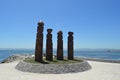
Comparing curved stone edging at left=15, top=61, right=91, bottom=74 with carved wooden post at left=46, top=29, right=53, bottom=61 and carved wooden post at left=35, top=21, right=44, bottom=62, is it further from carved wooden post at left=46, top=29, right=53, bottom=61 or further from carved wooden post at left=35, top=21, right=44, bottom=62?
carved wooden post at left=46, top=29, right=53, bottom=61

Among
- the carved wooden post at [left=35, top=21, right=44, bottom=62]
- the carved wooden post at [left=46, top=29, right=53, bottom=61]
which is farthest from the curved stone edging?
the carved wooden post at [left=46, top=29, right=53, bottom=61]

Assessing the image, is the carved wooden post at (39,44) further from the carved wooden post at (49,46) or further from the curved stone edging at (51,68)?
the curved stone edging at (51,68)

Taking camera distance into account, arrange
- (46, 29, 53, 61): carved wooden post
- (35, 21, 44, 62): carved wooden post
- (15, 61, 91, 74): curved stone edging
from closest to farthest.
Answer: (15, 61, 91, 74): curved stone edging < (35, 21, 44, 62): carved wooden post < (46, 29, 53, 61): carved wooden post

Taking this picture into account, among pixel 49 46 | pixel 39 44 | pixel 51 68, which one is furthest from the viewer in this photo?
pixel 49 46

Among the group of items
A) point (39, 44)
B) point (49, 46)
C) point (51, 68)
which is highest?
point (39, 44)

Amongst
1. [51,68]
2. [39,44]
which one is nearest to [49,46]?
[39,44]

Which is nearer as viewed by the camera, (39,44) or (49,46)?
(39,44)

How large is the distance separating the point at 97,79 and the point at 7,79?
21.0 feet

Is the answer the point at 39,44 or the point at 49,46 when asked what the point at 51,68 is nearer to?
the point at 39,44

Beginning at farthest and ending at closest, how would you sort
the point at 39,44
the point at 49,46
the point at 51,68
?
the point at 49,46 < the point at 39,44 < the point at 51,68

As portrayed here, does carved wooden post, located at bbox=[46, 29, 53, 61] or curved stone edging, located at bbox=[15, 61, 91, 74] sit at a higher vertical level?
carved wooden post, located at bbox=[46, 29, 53, 61]

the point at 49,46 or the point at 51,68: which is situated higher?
the point at 49,46

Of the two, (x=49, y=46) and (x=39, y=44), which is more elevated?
(x=39, y=44)

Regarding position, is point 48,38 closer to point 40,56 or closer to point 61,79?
point 40,56
